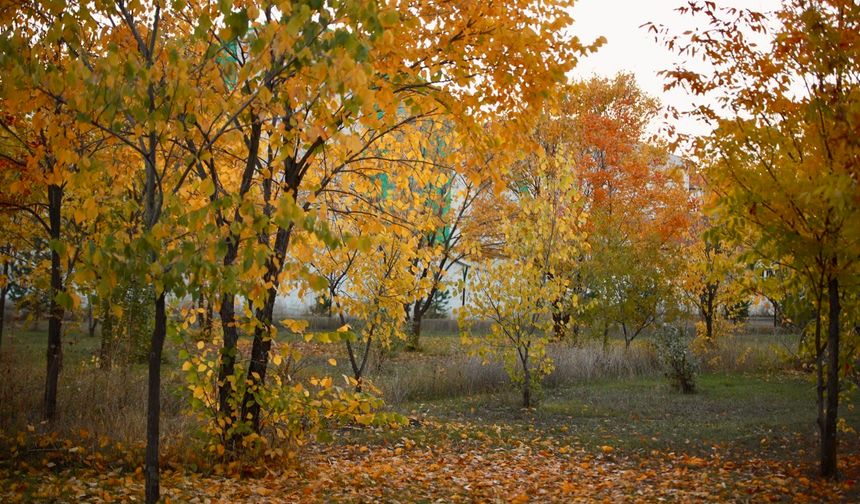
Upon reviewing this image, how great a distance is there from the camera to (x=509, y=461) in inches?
291

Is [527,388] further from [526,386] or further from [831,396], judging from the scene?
[831,396]

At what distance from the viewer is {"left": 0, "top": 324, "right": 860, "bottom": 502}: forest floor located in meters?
5.43

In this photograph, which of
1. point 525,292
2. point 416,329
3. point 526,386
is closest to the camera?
point 525,292

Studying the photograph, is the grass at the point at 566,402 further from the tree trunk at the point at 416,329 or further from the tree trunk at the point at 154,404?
the tree trunk at the point at 416,329

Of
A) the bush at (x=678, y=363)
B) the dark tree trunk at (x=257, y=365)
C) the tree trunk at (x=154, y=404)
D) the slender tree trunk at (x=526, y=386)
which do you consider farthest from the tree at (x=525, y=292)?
the tree trunk at (x=154, y=404)

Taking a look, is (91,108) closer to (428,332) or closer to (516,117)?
(516,117)

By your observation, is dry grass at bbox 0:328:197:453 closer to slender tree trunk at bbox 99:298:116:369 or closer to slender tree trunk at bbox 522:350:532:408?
slender tree trunk at bbox 99:298:116:369

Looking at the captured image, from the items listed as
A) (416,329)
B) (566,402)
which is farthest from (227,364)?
(416,329)

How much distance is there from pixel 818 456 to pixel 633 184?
1616 cm

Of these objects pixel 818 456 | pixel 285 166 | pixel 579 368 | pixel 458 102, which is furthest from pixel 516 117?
pixel 579 368

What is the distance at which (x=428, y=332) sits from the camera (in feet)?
84.2

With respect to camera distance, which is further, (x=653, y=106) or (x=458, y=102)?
(x=653, y=106)

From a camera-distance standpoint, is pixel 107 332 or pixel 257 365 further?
pixel 107 332

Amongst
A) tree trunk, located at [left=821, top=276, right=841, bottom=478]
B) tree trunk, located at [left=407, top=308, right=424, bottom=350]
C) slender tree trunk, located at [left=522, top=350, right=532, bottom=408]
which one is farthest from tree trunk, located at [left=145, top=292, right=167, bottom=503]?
tree trunk, located at [left=407, top=308, right=424, bottom=350]
